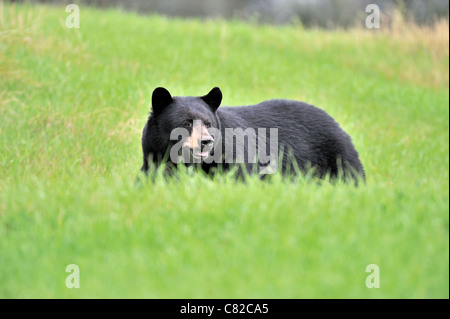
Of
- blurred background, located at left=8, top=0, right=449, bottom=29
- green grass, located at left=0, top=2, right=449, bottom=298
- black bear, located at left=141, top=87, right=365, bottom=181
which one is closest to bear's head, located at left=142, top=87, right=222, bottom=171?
black bear, located at left=141, top=87, right=365, bottom=181

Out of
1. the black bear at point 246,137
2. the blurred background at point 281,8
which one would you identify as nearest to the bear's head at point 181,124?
the black bear at point 246,137

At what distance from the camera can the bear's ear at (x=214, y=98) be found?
6.09 metres

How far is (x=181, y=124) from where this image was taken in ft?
19.2

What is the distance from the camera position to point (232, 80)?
12.2 m

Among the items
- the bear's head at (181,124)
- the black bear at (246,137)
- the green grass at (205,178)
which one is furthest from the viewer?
the black bear at (246,137)

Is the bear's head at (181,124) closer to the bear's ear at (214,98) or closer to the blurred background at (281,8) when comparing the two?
the bear's ear at (214,98)

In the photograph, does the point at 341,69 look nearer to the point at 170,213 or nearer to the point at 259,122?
the point at 259,122

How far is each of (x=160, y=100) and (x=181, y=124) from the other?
0.36 meters

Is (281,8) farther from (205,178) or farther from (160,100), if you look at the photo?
(205,178)

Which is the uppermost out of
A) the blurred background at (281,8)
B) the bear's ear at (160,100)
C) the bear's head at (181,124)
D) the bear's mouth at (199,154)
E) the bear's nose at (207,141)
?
the blurred background at (281,8)

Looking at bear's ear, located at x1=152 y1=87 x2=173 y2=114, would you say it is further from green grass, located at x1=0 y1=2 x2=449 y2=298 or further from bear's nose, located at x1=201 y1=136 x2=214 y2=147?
green grass, located at x1=0 y1=2 x2=449 y2=298

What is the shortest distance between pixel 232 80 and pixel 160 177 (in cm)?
703

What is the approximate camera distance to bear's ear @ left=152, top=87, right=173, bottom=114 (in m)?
5.96
